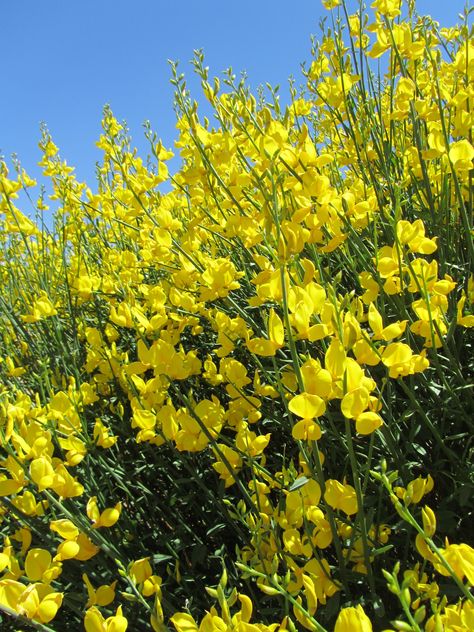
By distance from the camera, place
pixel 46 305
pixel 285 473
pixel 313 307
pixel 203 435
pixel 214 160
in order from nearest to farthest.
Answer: pixel 313 307 → pixel 285 473 → pixel 203 435 → pixel 214 160 → pixel 46 305

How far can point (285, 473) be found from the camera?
1.16 metres

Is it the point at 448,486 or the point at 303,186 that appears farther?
Result: the point at 448,486

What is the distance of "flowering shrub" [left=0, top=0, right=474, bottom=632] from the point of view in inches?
37.2

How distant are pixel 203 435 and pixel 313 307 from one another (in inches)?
19.2

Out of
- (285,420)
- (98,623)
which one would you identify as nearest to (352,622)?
(98,623)

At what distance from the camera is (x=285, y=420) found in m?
1.69

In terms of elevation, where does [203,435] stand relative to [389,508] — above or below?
above

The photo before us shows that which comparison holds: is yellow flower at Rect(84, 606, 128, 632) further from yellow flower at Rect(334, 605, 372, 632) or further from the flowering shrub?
yellow flower at Rect(334, 605, 372, 632)

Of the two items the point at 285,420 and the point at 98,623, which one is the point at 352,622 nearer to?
the point at 98,623

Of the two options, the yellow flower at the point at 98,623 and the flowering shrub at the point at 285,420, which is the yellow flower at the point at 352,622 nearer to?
the flowering shrub at the point at 285,420

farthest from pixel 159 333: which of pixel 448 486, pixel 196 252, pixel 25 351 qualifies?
pixel 25 351

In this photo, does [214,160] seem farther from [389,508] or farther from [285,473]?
[389,508]

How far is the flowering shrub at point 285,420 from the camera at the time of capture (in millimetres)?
945

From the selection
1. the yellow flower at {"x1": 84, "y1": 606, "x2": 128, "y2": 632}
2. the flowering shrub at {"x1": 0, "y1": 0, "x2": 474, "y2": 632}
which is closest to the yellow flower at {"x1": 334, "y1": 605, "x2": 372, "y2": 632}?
the flowering shrub at {"x1": 0, "y1": 0, "x2": 474, "y2": 632}
